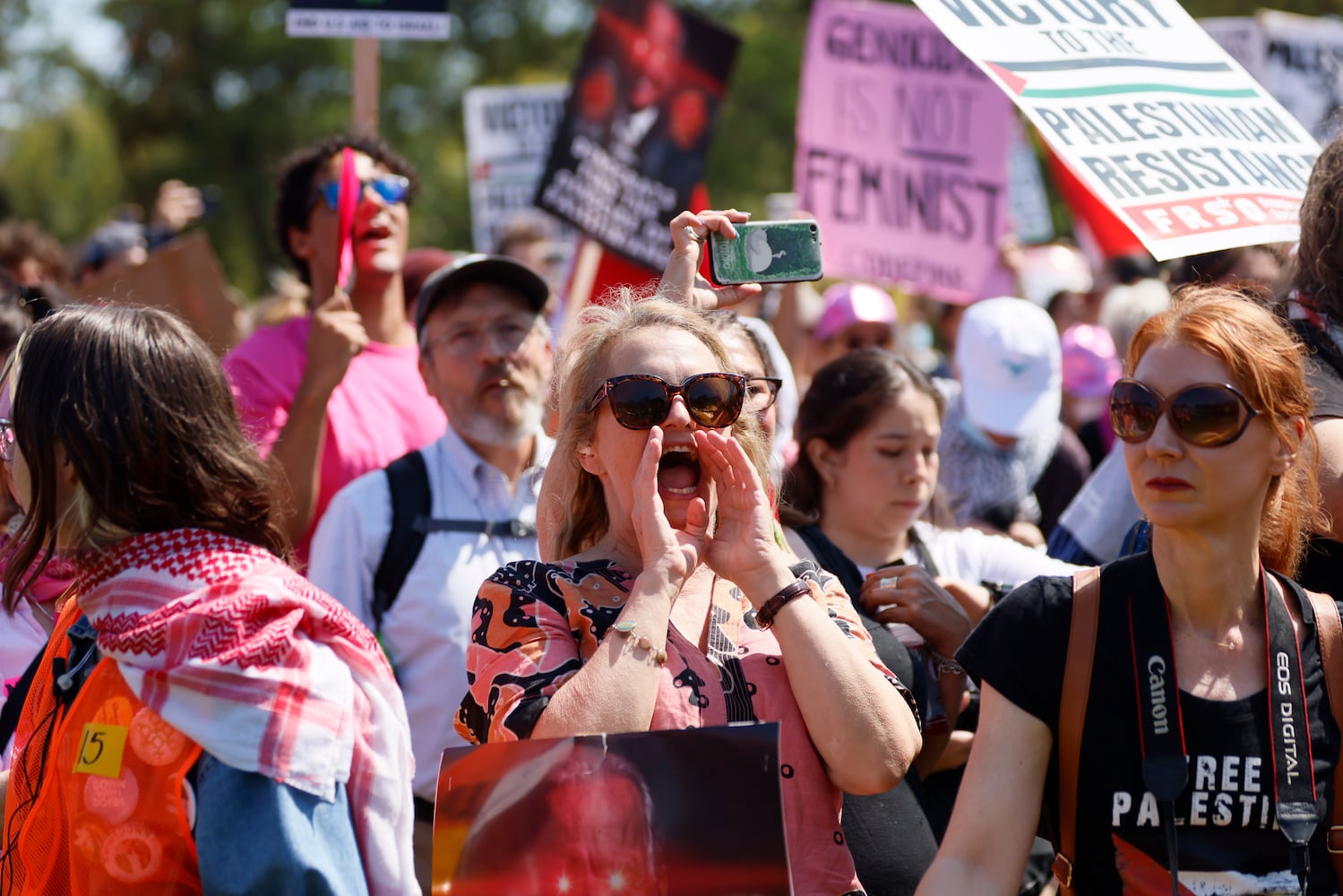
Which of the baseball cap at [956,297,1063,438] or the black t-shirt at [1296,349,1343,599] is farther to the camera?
the baseball cap at [956,297,1063,438]

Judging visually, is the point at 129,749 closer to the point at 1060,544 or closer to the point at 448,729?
the point at 448,729

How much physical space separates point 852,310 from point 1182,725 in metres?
4.41

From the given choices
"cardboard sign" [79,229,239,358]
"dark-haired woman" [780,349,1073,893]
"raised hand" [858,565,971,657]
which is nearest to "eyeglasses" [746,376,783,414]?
"dark-haired woman" [780,349,1073,893]

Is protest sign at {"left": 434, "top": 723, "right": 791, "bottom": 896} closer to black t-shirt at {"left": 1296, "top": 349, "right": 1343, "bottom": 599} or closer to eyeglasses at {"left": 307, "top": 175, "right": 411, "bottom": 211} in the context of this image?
black t-shirt at {"left": 1296, "top": 349, "right": 1343, "bottom": 599}

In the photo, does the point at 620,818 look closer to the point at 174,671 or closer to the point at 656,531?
the point at 656,531

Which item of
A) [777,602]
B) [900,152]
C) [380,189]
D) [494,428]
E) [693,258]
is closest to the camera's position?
[777,602]

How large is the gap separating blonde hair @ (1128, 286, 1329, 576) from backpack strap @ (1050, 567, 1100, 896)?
40cm

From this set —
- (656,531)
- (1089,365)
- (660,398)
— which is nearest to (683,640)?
(656,531)

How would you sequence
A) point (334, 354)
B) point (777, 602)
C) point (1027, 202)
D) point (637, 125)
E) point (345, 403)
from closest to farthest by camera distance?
point (777, 602), point (334, 354), point (345, 403), point (637, 125), point (1027, 202)

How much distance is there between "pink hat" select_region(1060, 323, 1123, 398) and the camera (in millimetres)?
6980

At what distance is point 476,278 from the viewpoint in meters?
4.10

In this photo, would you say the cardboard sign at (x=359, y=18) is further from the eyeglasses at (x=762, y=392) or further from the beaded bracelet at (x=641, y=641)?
the beaded bracelet at (x=641, y=641)

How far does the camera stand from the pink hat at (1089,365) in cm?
698

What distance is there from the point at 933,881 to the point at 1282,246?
97.4 inches
